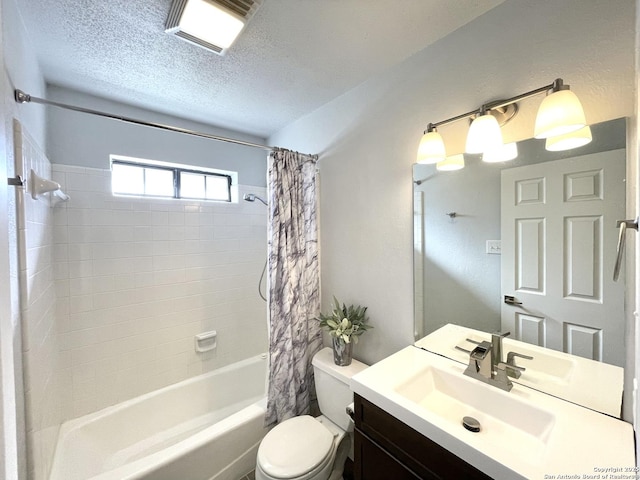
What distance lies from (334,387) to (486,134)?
159cm

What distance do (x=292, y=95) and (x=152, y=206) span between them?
1.35m

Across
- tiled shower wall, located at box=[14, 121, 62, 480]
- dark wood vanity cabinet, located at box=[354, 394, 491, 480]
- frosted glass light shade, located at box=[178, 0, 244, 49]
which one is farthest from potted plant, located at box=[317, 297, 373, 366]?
frosted glass light shade, located at box=[178, 0, 244, 49]

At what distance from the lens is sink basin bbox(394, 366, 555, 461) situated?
94 centimetres

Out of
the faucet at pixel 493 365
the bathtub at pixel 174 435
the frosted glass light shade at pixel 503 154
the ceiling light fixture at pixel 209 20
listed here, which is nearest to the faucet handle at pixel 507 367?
the faucet at pixel 493 365

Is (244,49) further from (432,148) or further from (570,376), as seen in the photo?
(570,376)

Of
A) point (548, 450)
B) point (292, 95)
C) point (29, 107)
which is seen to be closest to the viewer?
point (548, 450)

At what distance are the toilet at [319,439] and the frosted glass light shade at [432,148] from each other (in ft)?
4.27

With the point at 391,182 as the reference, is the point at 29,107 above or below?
above

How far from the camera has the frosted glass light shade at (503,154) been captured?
1135 millimetres

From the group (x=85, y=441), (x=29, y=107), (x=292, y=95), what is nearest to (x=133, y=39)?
(x=29, y=107)

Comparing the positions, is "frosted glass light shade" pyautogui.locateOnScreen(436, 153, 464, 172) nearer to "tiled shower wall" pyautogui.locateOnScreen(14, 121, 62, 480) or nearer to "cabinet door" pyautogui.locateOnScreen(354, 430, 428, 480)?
"cabinet door" pyautogui.locateOnScreen(354, 430, 428, 480)

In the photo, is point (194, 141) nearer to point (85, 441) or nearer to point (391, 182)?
point (391, 182)

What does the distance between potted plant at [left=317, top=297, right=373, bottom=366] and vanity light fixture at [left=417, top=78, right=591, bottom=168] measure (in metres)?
1.04

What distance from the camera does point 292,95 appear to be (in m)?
1.85
